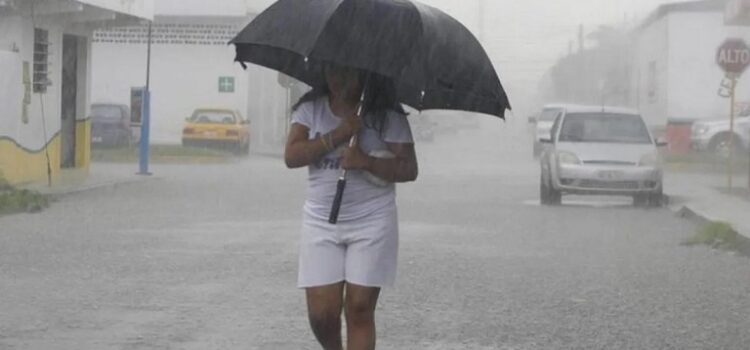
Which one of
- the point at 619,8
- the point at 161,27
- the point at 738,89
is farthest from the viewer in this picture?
the point at 161,27

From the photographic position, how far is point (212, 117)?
46125 millimetres

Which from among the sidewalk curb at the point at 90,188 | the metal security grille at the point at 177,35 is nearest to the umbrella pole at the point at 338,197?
the sidewalk curb at the point at 90,188

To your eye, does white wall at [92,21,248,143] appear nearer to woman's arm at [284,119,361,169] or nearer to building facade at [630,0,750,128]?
building facade at [630,0,750,128]

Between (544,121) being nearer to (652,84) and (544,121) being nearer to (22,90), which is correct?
(652,84)

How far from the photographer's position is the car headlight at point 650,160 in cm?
2352

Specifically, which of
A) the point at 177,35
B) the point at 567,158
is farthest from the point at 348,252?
the point at 177,35

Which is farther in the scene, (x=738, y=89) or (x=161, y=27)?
(x=161, y=27)

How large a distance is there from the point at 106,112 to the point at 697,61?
16276 mm

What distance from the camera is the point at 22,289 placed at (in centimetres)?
1141

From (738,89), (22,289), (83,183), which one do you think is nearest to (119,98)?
(738,89)

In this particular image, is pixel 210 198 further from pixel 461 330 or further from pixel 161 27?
pixel 161 27

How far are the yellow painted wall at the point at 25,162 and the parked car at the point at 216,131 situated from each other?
17439 millimetres

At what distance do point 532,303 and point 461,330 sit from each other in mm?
1539

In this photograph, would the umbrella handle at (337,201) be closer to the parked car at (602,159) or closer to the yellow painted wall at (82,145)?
the parked car at (602,159)
